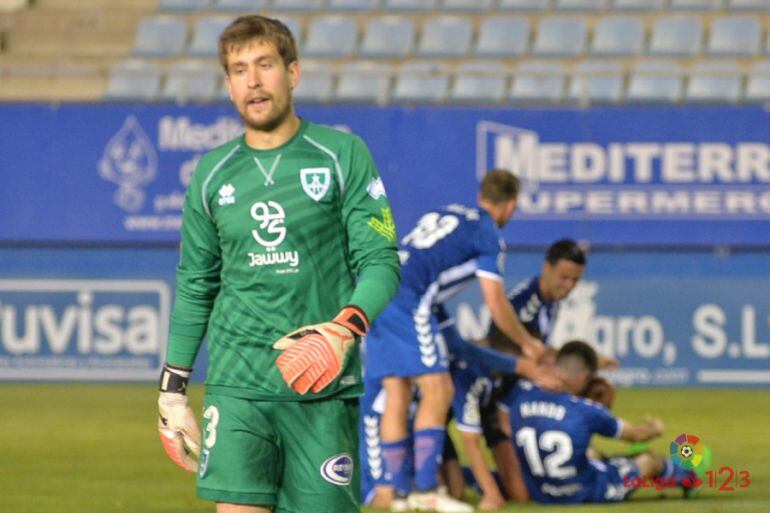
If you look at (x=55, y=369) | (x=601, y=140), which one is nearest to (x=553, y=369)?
(x=601, y=140)

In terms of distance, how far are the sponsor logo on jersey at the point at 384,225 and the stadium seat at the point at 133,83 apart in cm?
1425

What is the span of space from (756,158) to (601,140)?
157 centimetres

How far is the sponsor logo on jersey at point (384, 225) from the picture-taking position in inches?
188

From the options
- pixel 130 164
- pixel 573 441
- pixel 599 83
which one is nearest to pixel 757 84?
pixel 599 83

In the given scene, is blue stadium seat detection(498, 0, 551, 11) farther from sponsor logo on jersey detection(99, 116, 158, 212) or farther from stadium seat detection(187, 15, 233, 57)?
sponsor logo on jersey detection(99, 116, 158, 212)

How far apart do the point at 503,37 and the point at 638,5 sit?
5.75ft

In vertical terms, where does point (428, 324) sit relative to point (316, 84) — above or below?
below

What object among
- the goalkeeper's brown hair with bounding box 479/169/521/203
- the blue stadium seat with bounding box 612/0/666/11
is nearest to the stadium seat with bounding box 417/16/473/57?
the blue stadium seat with bounding box 612/0/666/11

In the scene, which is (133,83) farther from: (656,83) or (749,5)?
(749,5)

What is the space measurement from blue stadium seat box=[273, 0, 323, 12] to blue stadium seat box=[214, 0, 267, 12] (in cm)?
28

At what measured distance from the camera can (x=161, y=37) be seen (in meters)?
21.2

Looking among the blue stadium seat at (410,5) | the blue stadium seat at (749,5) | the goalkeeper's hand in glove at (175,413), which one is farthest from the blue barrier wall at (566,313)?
the goalkeeper's hand in glove at (175,413)

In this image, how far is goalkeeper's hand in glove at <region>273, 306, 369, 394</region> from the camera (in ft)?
14.5

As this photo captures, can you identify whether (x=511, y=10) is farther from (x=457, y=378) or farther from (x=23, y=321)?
(x=457, y=378)
